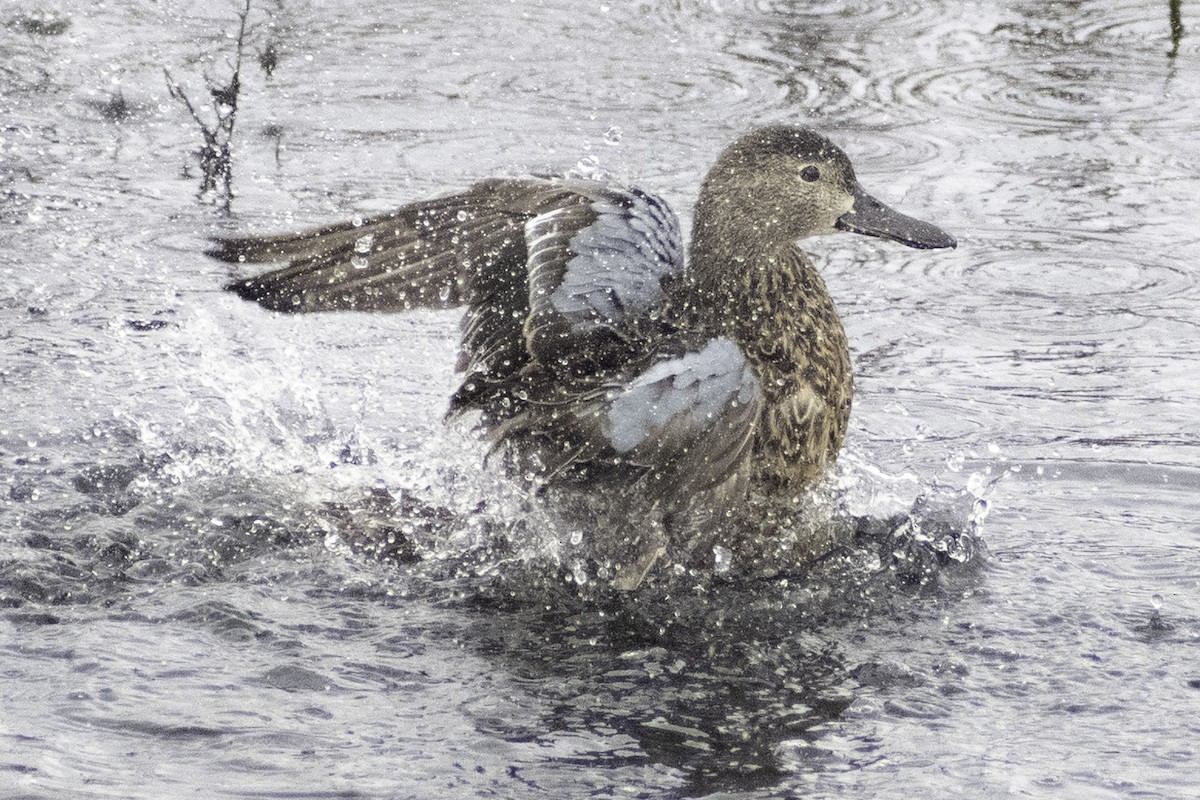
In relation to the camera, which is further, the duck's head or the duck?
the duck's head

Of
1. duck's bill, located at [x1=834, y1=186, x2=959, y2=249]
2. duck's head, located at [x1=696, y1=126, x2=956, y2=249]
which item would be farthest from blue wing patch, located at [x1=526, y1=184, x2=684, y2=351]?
duck's bill, located at [x1=834, y1=186, x2=959, y2=249]

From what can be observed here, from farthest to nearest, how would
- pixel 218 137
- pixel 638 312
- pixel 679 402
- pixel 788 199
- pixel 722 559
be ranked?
pixel 218 137, pixel 788 199, pixel 722 559, pixel 638 312, pixel 679 402

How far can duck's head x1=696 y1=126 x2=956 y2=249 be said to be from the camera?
4.41 m

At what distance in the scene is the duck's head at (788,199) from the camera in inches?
173

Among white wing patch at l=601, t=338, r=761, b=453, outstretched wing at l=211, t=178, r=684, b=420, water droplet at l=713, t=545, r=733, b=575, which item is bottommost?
water droplet at l=713, t=545, r=733, b=575

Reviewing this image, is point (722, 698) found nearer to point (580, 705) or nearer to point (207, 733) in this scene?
point (580, 705)

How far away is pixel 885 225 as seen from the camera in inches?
177

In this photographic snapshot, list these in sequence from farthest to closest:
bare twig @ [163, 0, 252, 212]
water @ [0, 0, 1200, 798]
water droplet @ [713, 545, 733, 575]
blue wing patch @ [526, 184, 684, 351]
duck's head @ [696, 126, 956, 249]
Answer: bare twig @ [163, 0, 252, 212]
duck's head @ [696, 126, 956, 249]
water droplet @ [713, 545, 733, 575]
blue wing patch @ [526, 184, 684, 351]
water @ [0, 0, 1200, 798]

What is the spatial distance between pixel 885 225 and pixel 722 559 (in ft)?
3.34

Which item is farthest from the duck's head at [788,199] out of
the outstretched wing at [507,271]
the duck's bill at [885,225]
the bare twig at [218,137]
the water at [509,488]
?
the bare twig at [218,137]

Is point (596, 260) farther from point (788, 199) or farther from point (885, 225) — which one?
point (885, 225)

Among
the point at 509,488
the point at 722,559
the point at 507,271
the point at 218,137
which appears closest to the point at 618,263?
the point at 507,271

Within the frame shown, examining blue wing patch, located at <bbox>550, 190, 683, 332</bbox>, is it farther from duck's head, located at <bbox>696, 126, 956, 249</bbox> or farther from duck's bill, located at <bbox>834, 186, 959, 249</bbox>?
duck's bill, located at <bbox>834, 186, 959, 249</bbox>

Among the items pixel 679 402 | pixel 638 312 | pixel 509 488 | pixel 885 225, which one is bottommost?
pixel 509 488
